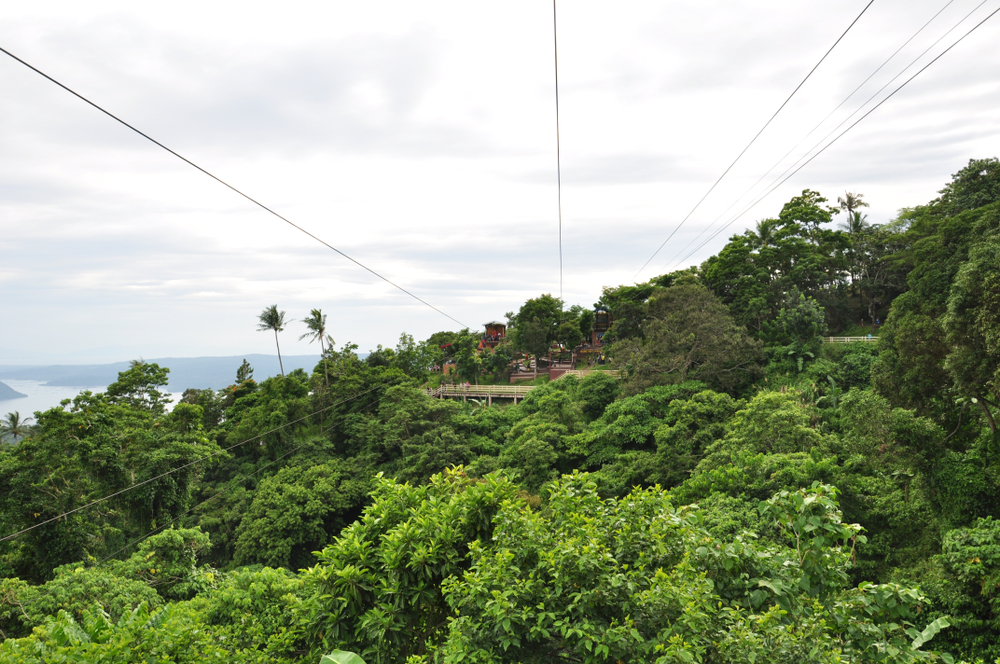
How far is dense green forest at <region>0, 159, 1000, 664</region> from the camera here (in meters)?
3.06

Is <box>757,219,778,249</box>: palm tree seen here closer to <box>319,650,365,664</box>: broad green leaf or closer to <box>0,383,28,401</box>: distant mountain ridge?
<box>319,650,365,664</box>: broad green leaf

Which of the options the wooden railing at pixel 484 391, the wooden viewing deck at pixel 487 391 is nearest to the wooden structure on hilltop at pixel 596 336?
the wooden viewing deck at pixel 487 391

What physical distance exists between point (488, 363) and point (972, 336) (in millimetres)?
28099

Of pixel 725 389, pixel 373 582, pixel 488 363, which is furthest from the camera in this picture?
pixel 488 363

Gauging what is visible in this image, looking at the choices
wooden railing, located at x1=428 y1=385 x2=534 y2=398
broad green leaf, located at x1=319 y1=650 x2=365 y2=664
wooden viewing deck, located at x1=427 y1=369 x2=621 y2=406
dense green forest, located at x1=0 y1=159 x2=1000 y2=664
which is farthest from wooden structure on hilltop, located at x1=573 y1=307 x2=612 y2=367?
broad green leaf, located at x1=319 y1=650 x2=365 y2=664

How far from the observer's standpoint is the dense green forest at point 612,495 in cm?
306

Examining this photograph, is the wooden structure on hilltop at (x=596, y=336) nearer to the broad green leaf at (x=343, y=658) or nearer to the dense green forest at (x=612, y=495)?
the dense green forest at (x=612, y=495)

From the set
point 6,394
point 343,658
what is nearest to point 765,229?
point 343,658

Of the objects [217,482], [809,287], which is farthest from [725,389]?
[217,482]

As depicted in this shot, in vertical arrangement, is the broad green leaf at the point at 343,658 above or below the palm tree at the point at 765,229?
below

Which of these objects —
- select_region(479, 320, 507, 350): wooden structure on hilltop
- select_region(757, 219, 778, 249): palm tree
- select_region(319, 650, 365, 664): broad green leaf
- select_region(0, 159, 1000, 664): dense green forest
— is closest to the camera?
select_region(319, 650, 365, 664): broad green leaf

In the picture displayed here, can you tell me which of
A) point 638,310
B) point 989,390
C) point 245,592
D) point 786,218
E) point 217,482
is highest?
point 786,218

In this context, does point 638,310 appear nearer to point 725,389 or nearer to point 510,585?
point 725,389

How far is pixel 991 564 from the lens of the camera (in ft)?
20.5
